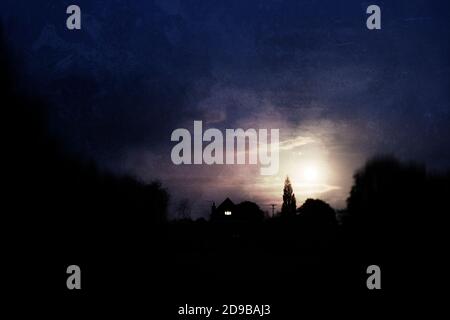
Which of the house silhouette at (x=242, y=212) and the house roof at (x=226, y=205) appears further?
the house silhouette at (x=242, y=212)

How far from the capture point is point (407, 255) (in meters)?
15.3

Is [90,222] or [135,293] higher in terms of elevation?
[90,222]

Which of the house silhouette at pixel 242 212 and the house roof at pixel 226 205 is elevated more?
the house roof at pixel 226 205

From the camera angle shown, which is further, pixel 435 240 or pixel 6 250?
pixel 435 240

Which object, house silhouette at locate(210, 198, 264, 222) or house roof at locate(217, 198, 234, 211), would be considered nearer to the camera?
house roof at locate(217, 198, 234, 211)

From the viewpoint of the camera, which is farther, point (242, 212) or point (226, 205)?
point (226, 205)

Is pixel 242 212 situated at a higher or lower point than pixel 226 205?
lower

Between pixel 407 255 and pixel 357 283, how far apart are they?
208 centimetres

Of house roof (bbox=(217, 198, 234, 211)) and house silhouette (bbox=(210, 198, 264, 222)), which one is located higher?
house roof (bbox=(217, 198, 234, 211))
